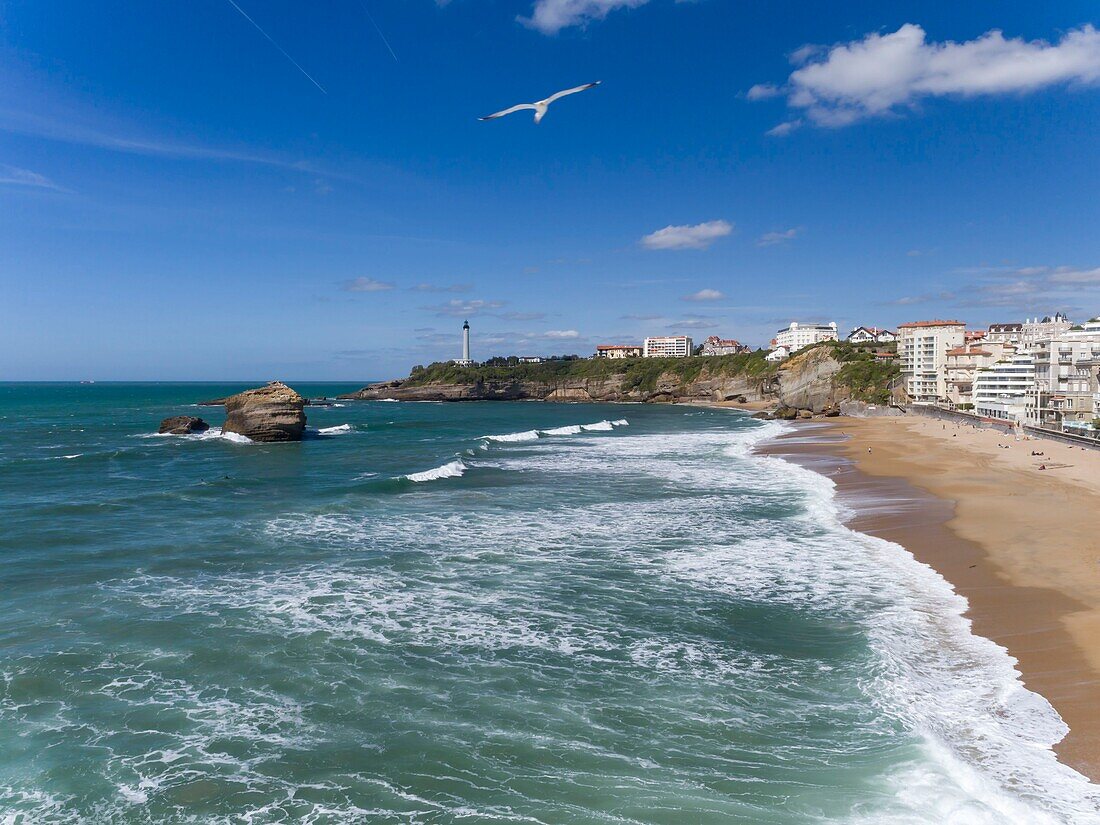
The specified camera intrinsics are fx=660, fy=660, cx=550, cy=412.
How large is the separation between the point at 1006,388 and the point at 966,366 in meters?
16.1

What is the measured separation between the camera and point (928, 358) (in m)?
93.4

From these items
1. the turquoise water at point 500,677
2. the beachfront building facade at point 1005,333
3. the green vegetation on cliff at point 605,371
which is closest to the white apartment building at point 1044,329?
the beachfront building facade at point 1005,333

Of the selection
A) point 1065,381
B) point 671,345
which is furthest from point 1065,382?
point 671,345

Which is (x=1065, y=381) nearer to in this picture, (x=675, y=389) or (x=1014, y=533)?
(x=1014, y=533)

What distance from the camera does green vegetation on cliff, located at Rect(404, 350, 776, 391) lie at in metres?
131

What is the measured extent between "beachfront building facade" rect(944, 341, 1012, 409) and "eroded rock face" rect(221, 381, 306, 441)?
77.6 metres

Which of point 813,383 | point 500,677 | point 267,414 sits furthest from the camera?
point 813,383

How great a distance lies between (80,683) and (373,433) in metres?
54.0

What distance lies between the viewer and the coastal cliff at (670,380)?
314ft

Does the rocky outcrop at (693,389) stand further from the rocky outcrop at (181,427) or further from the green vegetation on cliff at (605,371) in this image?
the rocky outcrop at (181,427)

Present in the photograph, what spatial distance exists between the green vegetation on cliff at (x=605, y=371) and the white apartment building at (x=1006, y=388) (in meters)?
47.2

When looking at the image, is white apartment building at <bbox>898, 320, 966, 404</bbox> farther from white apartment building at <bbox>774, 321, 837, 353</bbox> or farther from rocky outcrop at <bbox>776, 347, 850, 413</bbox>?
white apartment building at <bbox>774, 321, 837, 353</bbox>

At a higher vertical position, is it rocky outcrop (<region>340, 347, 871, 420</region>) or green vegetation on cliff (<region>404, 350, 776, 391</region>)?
green vegetation on cliff (<region>404, 350, 776, 391</region>)

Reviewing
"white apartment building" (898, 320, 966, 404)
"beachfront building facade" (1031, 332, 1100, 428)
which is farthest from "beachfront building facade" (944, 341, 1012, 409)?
"beachfront building facade" (1031, 332, 1100, 428)
